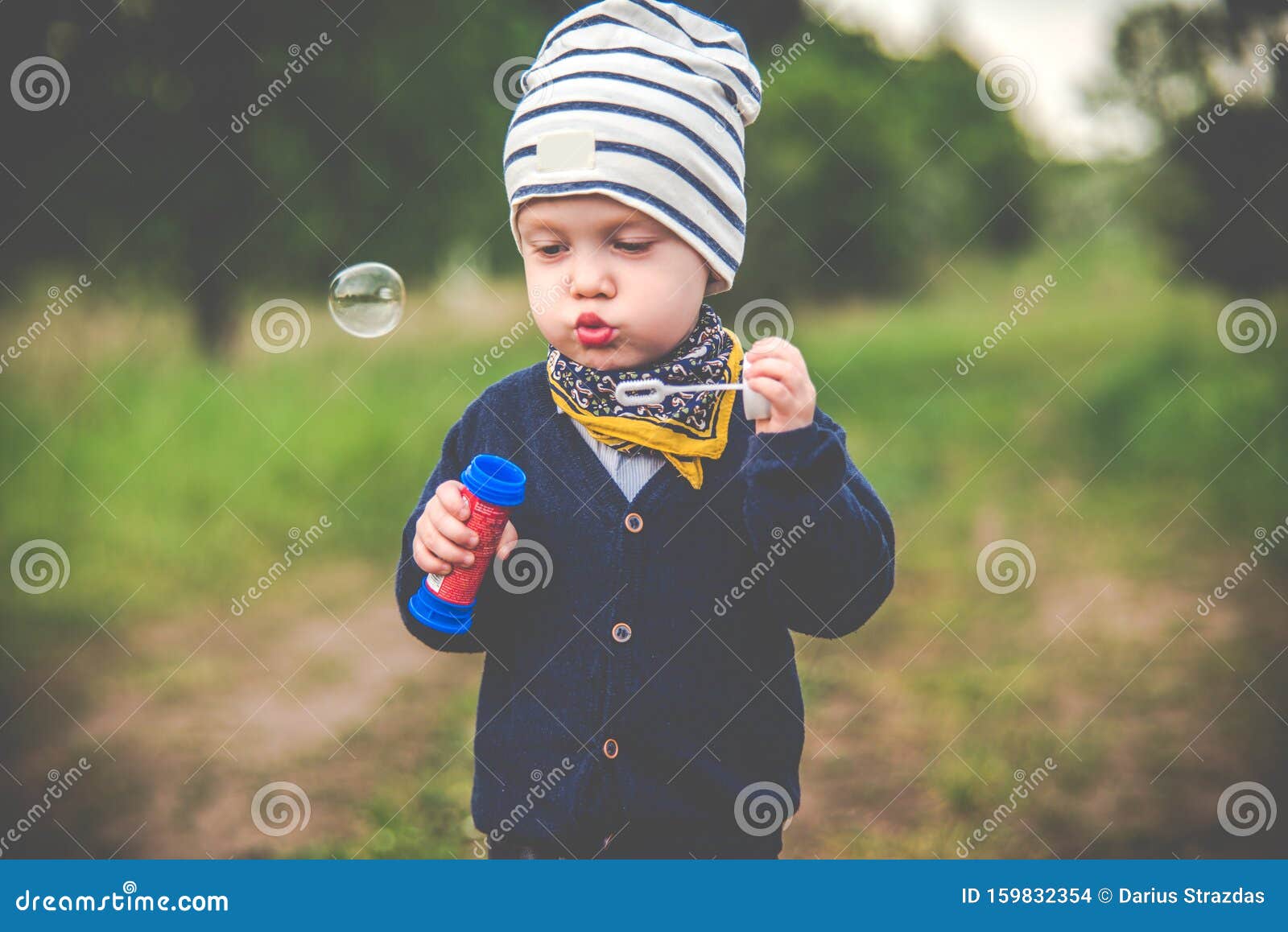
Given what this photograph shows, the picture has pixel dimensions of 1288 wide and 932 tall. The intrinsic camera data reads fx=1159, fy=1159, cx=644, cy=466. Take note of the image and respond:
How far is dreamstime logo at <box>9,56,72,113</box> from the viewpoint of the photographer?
20.1 ft

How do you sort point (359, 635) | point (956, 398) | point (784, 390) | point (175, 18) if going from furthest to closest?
1. point (956, 398)
2. point (175, 18)
3. point (359, 635)
4. point (784, 390)

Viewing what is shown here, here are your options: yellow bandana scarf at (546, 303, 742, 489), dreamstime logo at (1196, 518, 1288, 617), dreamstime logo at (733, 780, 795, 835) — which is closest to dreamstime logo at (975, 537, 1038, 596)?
dreamstime logo at (1196, 518, 1288, 617)

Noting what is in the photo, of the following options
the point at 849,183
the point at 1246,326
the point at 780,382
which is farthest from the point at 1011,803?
the point at 849,183

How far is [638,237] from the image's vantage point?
5.45ft

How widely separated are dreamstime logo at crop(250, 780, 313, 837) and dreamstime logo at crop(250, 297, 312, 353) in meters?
5.40

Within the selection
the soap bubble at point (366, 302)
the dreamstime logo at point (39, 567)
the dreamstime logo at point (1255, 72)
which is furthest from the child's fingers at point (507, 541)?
the dreamstime logo at point (1255, 72)

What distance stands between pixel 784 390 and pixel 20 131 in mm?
7203

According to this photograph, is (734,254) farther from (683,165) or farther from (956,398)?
(956,398)

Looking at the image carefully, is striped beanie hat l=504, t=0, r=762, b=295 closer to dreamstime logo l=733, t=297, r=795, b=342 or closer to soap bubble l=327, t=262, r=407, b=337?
dreamstime logo l=733, t=297, r=795, b=342

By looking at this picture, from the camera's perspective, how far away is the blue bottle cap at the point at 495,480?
1643 mm

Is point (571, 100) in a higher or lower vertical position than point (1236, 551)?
higher

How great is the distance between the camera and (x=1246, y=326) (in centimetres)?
770

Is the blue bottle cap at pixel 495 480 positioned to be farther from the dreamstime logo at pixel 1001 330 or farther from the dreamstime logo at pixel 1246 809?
the dreamstime logo at pixel 1001 330

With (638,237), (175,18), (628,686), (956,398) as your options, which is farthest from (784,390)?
(956,398)
